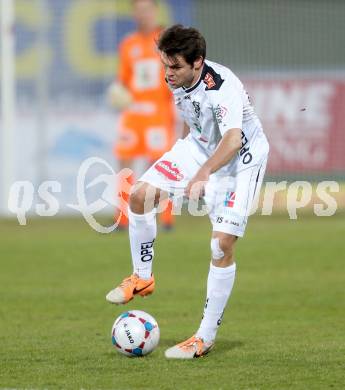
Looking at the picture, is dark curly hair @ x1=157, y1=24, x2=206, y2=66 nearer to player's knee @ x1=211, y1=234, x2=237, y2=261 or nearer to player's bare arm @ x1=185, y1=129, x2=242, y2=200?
player's bare arm @ x1=185, y1=129, x2=242, y2=200

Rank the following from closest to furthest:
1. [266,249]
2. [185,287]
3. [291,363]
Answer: [291,363], [185,287], [266,249]

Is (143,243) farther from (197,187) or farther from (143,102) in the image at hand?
(143,102)

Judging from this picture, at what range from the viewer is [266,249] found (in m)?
13.6

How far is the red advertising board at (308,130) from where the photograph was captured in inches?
774

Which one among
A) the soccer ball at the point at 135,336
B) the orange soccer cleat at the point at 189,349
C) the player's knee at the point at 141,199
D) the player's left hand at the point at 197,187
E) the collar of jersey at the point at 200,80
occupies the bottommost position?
the orange soccer cleat at the point at 189,349

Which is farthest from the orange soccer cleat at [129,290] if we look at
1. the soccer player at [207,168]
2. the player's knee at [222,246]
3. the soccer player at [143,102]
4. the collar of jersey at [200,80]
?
the soccer player at [143,102]

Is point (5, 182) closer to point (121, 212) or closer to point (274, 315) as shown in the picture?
point (121, 212)

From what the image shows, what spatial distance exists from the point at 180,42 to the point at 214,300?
175cm

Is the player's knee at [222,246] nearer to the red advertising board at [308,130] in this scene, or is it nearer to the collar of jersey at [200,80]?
the collar of jersey at [200,80]

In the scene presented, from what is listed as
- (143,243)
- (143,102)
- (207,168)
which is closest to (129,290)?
(143,243)

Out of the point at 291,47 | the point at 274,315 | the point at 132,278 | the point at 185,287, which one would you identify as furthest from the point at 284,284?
the point at 291,47

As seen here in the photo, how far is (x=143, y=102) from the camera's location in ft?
51.2

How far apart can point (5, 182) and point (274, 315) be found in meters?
9.35

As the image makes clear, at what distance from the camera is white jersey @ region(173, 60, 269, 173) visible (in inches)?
275
